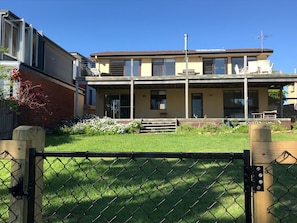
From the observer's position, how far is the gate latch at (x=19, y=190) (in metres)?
1.88

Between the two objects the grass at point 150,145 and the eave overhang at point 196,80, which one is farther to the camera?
the eave overhang at point 196,80

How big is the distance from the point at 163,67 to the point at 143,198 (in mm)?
20903

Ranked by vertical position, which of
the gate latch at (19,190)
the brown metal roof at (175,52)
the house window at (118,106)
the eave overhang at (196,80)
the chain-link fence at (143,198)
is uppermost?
the brown metal roof at (175,52)

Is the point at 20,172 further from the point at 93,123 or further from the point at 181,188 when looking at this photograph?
the point at 93,123

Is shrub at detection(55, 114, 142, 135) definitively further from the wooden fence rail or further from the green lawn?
the wooden fence rail

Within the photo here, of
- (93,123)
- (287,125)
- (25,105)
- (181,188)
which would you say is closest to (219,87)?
(287,125)

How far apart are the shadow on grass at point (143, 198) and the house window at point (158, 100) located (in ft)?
58.0

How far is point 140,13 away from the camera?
22.4 m

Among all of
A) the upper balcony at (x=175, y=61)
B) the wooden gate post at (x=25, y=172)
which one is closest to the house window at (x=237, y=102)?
the upper balcony at (x=175, y=61)

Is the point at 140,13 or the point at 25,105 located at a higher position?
the point at 140,13

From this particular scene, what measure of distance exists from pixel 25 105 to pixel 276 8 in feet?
49.0

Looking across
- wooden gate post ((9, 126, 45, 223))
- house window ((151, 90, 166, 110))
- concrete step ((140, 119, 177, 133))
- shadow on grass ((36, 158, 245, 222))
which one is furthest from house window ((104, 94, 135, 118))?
wooden gate post ((9, 126, 45, 223))

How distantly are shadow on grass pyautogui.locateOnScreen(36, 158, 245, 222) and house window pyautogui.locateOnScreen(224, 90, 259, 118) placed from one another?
17.8 meters

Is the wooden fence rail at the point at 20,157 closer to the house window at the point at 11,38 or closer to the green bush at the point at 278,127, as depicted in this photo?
the house window at the point at 11,38
